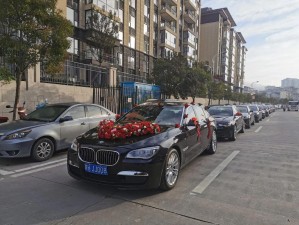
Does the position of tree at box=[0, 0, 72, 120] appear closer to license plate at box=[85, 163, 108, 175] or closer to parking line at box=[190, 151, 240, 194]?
license plate at box=[85, 163, 108, 175]

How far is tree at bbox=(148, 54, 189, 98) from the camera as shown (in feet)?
80.4

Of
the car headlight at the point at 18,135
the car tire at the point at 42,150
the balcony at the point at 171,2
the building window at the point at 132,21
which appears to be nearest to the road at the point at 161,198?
the car tire at the point at 42,150

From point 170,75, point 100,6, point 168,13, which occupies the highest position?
point 168,13

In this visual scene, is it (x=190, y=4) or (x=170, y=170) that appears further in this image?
(x=190, y=4)

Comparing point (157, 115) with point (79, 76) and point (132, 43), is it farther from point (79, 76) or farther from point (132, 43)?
point (132, 43)

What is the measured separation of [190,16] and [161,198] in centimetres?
5242

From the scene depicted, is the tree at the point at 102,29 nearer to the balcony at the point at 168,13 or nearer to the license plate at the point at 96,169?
the balcony at the point at 168,13

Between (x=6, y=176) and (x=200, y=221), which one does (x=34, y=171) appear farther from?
(x=200, y=221)

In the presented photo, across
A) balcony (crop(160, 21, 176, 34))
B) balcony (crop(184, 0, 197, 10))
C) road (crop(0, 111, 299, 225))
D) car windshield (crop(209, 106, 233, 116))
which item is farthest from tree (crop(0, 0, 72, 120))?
balcony (crop(184, 0, 197, 10))

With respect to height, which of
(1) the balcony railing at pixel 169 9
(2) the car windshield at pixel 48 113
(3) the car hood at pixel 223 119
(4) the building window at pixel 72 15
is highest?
(1) the balcony railing at pixel 169 9

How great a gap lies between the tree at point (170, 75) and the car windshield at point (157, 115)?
17950 mm

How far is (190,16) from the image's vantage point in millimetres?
52562

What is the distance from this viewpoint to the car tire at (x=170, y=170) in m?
4.71

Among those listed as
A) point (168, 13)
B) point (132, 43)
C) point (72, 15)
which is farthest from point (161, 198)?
point (168, 13)
